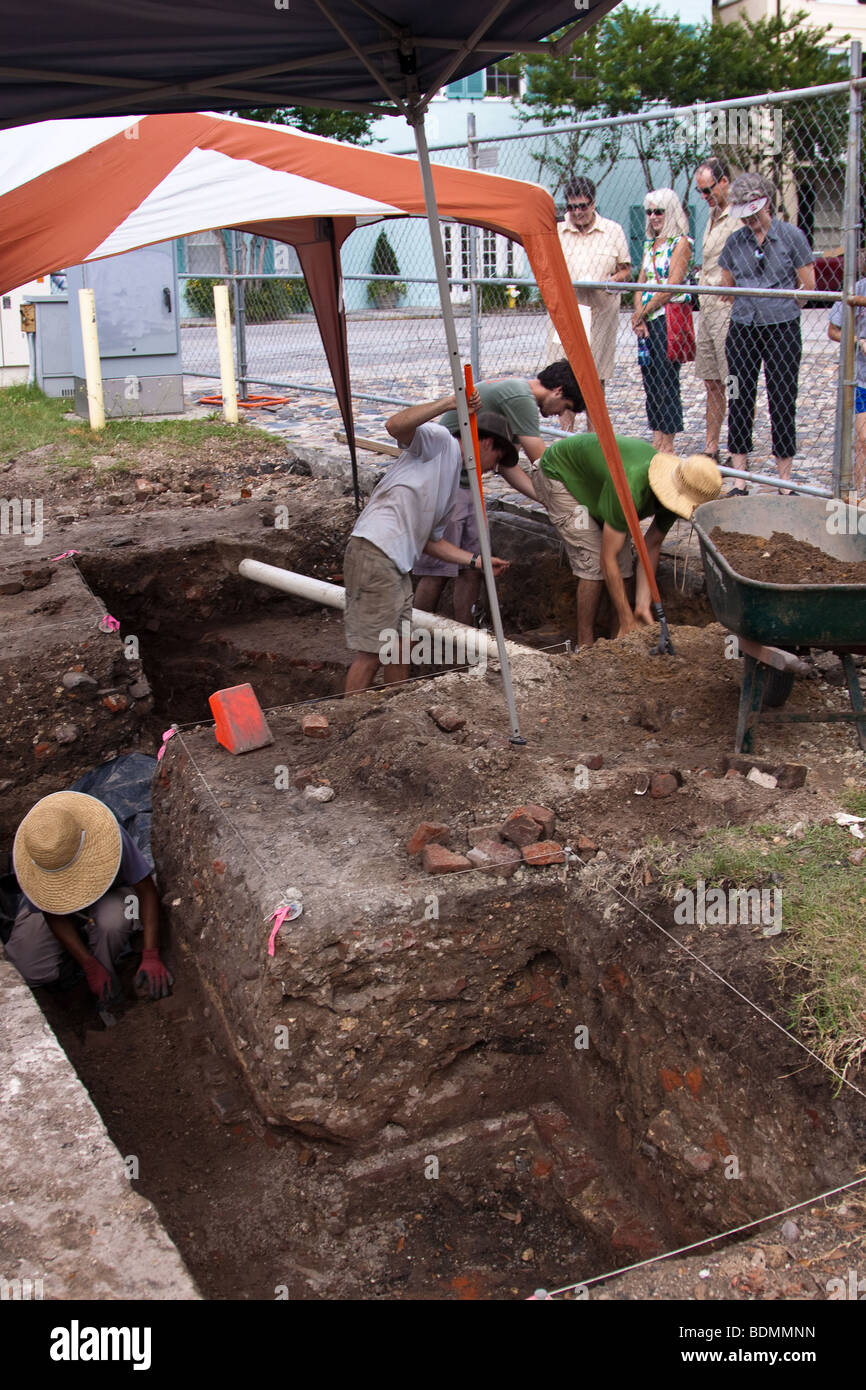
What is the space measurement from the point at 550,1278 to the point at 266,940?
1.36 m

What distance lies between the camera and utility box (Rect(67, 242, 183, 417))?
12711 millimetres

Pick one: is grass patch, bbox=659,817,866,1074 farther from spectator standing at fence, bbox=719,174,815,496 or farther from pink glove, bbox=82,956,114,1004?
spectator standing at fence, bbox=719,174,815,496

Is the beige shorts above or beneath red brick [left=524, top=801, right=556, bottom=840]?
above

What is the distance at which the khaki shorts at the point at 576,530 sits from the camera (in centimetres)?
671

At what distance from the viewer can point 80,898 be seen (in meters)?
4.79

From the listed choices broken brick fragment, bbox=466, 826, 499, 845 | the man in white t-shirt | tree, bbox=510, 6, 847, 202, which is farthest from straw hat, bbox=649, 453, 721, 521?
tree, bbox=510, 6, 847, 202

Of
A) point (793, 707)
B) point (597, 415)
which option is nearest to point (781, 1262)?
point (793, 707)

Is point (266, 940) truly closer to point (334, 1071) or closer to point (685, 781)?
point (334, 1071)

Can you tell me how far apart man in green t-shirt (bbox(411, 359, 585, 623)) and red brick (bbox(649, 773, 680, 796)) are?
274cm

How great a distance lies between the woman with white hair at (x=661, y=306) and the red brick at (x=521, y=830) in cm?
449

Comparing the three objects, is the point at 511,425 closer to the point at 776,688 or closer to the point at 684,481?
the point at 684,481

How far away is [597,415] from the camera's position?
5641mm

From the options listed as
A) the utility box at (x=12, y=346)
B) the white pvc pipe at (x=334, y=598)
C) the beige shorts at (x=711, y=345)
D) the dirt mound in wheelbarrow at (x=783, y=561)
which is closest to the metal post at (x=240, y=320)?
the utility box at (x=12, y=346)

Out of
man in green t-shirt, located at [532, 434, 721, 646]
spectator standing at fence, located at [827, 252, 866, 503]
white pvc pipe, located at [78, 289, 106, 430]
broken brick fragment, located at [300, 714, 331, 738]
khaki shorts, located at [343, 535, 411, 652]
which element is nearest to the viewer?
broken brick fragment, located at [300, 714, 331, 738]
